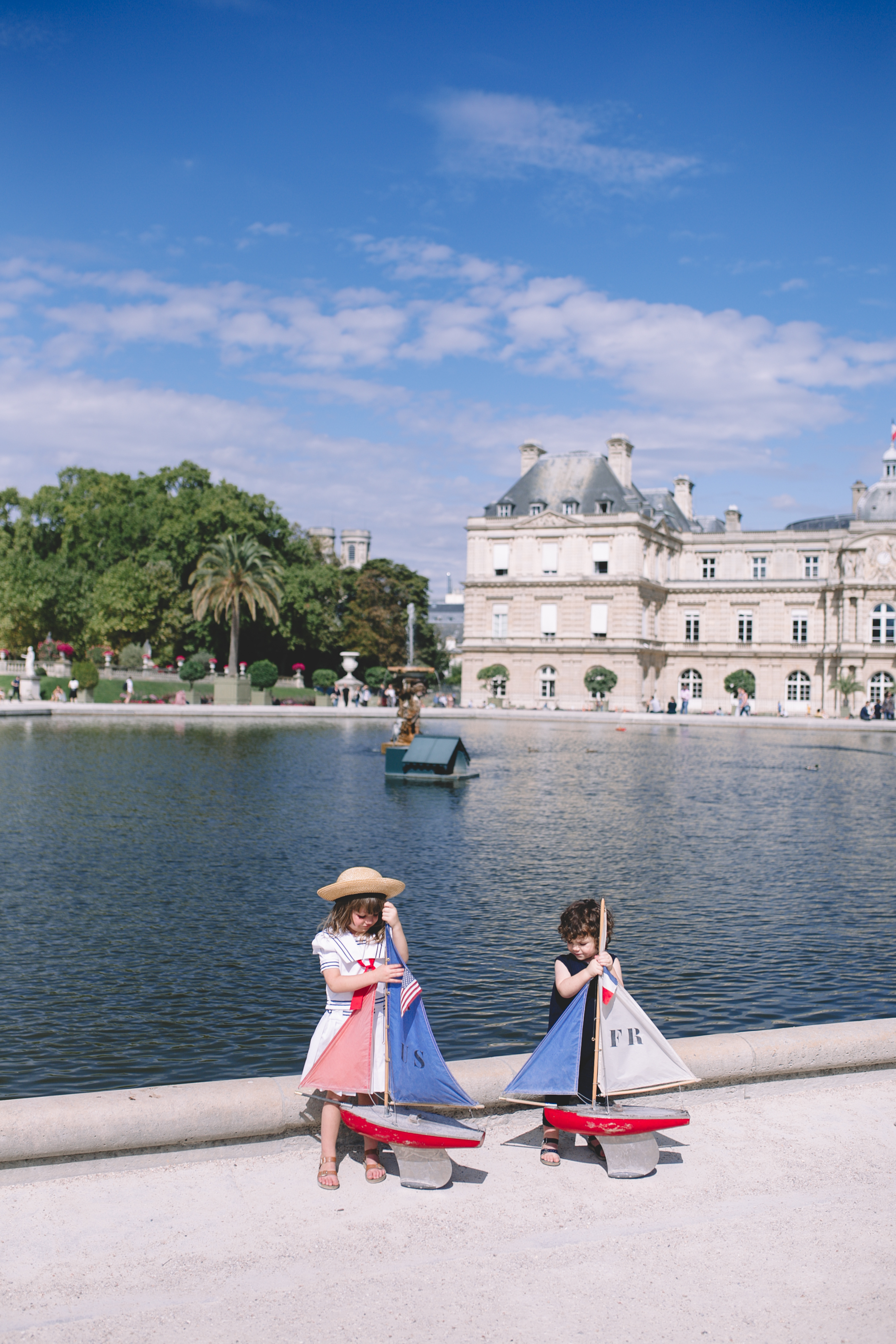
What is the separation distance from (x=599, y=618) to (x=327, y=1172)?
67.5 metres

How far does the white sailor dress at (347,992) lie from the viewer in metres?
5.41

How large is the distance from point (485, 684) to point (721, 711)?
15165 mm

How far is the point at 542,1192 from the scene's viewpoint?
Result: 5.04 metres

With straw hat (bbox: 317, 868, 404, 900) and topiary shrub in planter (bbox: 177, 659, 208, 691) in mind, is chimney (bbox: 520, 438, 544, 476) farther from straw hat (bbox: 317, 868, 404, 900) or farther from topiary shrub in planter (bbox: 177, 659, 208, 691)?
straw hat (bbox: 317, 868, 404, 900)

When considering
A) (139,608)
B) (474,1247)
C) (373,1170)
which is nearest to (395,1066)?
(373,1170)

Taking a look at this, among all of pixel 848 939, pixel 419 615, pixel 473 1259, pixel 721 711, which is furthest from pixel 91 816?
pixel 419 615

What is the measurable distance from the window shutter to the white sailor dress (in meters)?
66.6

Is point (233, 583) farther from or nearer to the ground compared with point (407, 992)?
farther from the ground

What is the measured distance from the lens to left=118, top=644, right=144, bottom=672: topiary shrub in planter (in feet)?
209

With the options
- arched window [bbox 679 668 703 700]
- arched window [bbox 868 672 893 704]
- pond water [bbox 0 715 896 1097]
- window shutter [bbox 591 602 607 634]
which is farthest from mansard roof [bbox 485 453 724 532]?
pond water [bbox 0 715 896 1097]

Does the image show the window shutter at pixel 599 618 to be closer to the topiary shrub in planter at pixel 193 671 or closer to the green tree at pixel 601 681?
the green tree at pixel 601 681

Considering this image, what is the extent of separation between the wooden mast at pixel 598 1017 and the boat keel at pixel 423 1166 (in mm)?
830

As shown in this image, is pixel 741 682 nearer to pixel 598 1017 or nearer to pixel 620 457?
pixel 620 457

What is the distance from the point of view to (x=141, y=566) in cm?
6719
